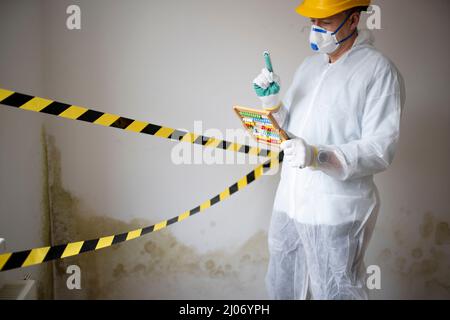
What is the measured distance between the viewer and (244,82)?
2.47 meters

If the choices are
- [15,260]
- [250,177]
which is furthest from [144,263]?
[15,260]

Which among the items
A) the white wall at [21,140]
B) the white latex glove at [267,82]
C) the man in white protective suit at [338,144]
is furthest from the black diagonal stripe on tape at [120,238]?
the white latex glove at [267,82]

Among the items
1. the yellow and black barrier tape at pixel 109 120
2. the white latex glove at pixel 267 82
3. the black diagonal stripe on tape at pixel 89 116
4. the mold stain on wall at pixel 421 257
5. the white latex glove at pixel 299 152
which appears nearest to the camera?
the white latex glove at pixel 299 152

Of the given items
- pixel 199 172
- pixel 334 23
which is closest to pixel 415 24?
pixel 334 23

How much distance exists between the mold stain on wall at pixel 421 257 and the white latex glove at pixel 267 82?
1.27 metres

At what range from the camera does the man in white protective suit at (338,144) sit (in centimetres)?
170

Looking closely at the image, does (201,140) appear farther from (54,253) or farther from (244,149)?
(54,253)

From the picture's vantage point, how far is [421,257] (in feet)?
8.93

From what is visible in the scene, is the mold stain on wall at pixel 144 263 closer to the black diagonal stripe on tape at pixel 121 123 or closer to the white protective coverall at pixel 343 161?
the black diagonal stripe on tape at pixel 121 123

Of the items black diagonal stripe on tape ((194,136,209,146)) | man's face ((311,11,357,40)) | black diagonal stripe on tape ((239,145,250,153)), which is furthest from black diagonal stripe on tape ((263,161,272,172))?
man's face ((311,11,357,40))

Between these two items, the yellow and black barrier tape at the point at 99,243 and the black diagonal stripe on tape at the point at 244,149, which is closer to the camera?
the yellow and black barrier tape at the point at 99,243

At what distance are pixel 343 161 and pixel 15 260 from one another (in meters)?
1.39
